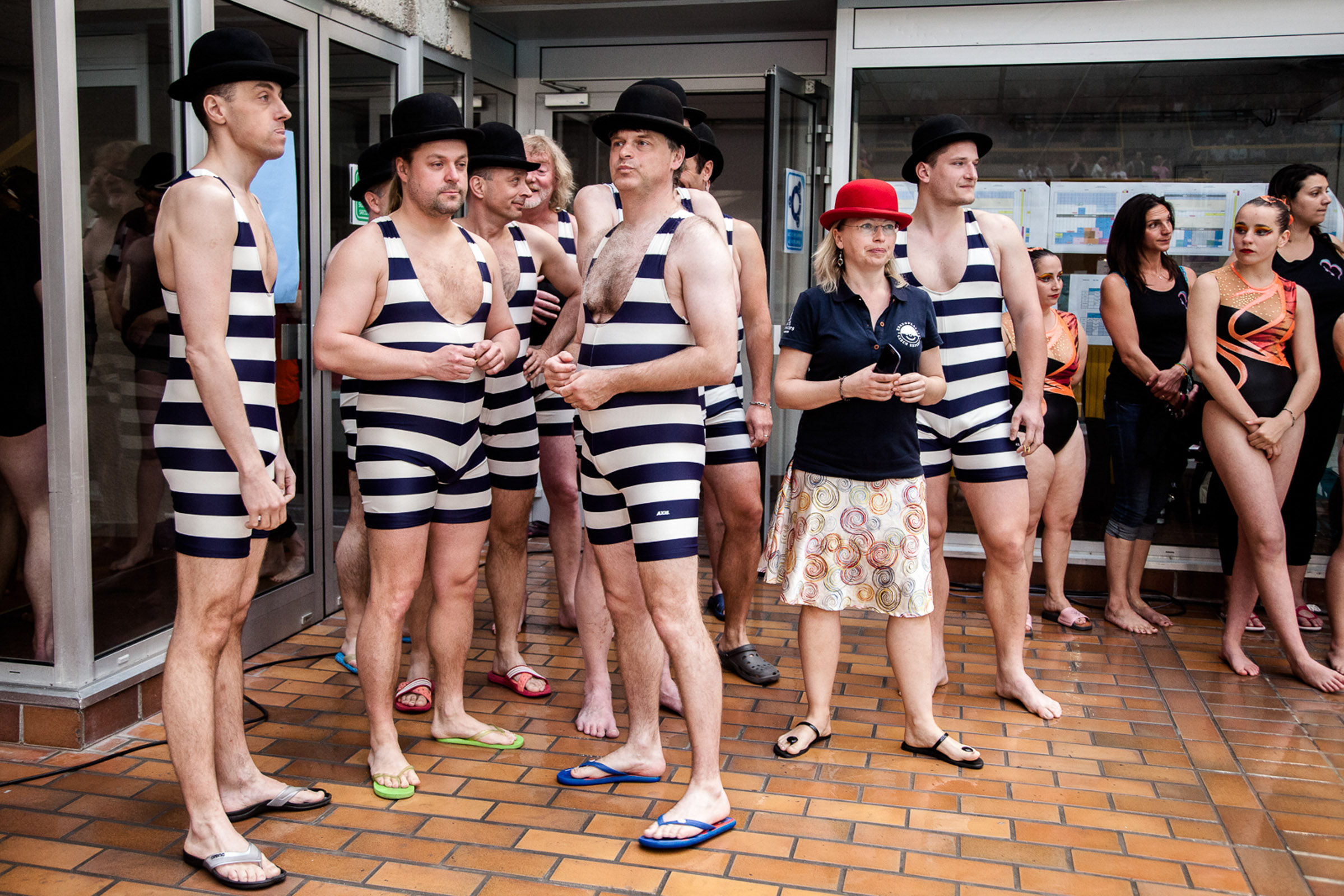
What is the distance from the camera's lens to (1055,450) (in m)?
5.07

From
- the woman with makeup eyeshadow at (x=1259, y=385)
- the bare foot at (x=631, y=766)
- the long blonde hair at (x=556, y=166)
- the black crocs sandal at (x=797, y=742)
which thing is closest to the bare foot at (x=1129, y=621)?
the woman with makeup eyeshadow at (x=1259, y=385)

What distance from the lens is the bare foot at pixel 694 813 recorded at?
295cm

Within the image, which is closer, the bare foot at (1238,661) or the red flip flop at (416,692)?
the red flip flop at (416,692)

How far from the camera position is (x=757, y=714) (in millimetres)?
3969

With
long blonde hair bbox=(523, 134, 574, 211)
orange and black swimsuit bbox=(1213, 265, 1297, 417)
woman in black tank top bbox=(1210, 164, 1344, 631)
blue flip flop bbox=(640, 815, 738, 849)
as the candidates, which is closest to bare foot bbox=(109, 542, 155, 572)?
long blonde hair bbox=(523, 134, 574, 211)

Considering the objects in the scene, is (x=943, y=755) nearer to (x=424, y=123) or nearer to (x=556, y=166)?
(x=424, y=123)

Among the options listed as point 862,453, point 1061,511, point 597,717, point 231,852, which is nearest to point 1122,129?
point 1061,511

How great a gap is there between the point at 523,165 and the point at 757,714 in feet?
6.67

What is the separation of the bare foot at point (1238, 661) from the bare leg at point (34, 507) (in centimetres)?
434

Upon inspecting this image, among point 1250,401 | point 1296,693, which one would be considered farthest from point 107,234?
point 1296,693

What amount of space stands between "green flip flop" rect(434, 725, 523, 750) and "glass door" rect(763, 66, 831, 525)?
2741 millimetres

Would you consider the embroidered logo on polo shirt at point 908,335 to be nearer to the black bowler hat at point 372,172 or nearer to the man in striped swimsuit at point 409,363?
the man in striped swimsuit at point 409,363

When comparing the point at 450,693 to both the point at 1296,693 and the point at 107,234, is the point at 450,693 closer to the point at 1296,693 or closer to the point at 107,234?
the point at 107,234

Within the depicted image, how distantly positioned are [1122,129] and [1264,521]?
2.40 m
